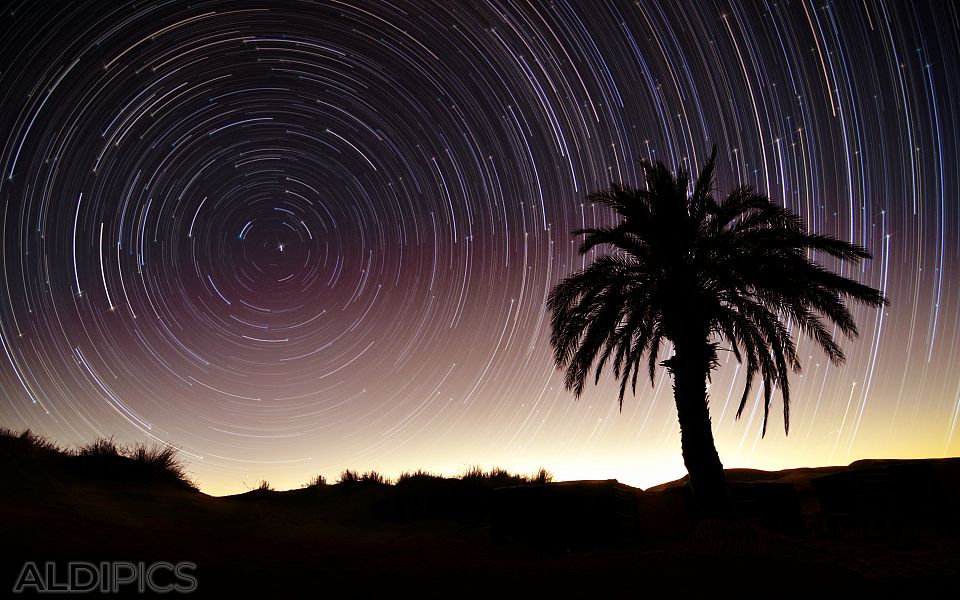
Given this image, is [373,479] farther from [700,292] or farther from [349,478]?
[700,292]

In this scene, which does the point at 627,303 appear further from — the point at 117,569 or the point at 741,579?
the point at 117,569

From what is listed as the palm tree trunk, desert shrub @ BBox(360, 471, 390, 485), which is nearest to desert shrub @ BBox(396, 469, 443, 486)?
desert shrub @ BBox(360, 471, 390, 485)

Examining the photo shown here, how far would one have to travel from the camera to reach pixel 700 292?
11.8m

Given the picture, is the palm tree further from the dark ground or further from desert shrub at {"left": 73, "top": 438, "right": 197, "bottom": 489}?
desert shrub at {"left": 73, "top": 438, "right": 197, "bottom": 489}

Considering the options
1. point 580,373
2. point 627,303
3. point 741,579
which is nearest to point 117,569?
point 741,579

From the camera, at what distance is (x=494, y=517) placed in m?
10.4

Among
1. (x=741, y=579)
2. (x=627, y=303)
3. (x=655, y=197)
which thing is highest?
(x=655, y=197)

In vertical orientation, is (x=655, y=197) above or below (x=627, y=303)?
above

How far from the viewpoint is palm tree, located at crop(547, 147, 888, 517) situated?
11.0 m

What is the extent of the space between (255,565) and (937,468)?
18.3 metres

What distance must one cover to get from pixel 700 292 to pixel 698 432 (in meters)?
3.21

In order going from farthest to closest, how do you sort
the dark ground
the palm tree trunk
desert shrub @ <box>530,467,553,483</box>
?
desert shrub @ <box>530,467,553,483</box>, the palm tree trunk, the dark ground

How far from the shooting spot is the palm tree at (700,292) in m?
11.0

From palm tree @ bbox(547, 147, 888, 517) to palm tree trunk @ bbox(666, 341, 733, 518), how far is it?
0.02 metres
